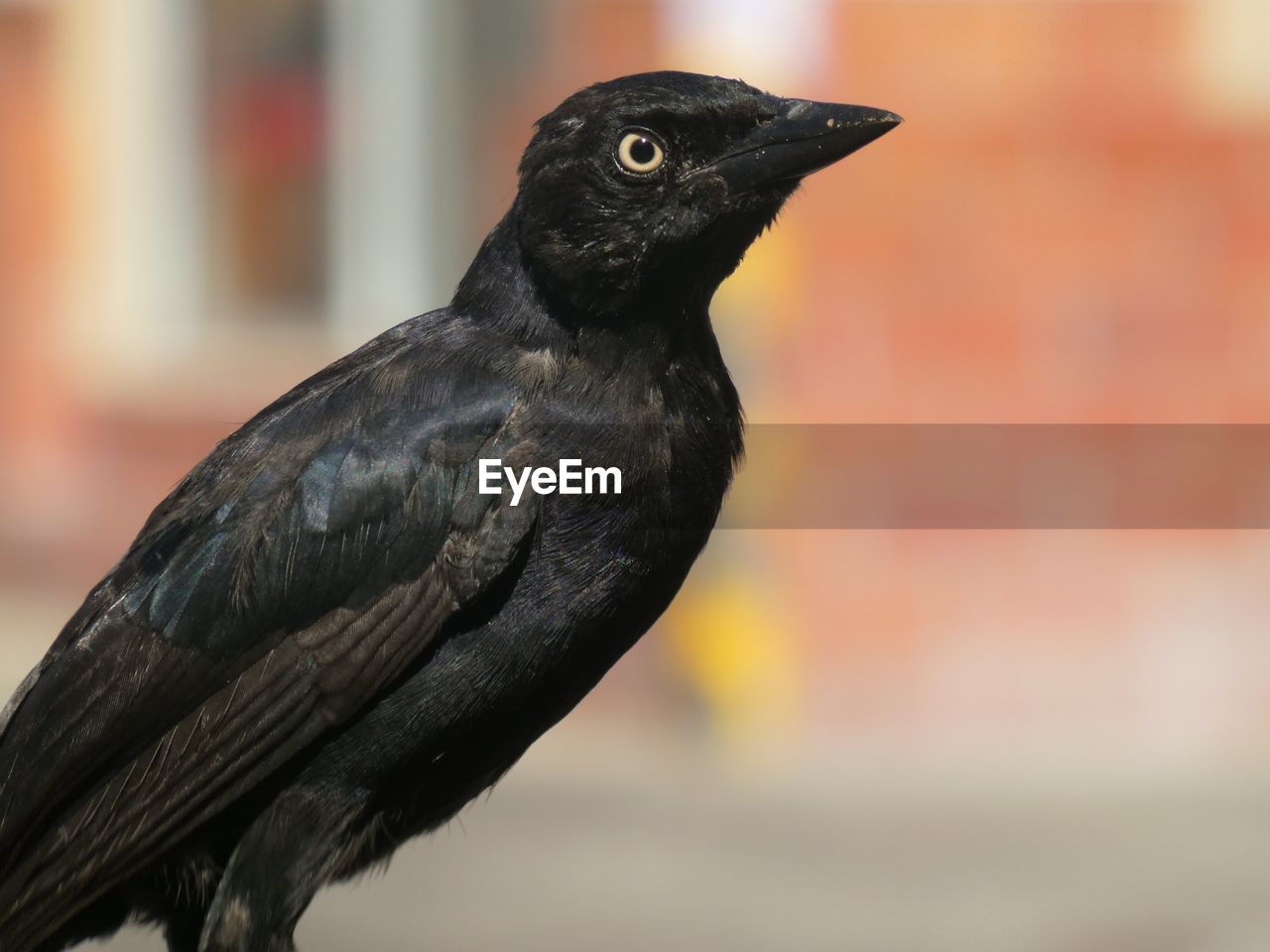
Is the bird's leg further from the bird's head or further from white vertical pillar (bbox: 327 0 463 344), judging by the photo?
white vertical pillar (bbox: 327 0 463 344)

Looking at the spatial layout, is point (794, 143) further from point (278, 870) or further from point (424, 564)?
point (278, 870)

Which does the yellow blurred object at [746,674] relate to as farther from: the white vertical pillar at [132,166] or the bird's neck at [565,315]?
the bird's neck at [565,315]

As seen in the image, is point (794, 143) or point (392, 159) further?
point (392, 159)

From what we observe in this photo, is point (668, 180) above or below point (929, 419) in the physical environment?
below

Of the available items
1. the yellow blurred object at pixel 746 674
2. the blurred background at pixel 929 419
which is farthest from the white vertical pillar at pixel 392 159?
the yellow blurred object at pixel 746 674

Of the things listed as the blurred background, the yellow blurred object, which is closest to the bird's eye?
the blurred background

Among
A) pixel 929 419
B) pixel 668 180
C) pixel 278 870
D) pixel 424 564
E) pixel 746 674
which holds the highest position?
pixel 929 419

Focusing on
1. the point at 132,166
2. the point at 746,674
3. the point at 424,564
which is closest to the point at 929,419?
the point at 746,674
